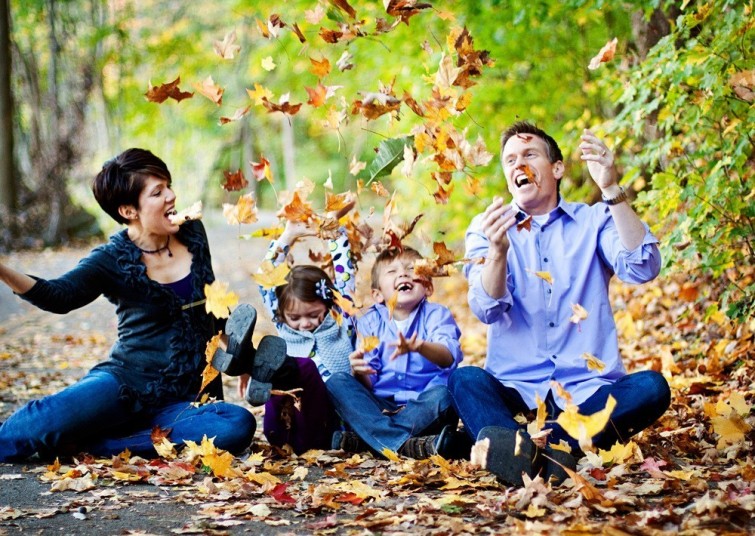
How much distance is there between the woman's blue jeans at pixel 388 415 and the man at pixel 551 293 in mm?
144

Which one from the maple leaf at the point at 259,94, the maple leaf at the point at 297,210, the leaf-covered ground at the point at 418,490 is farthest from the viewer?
the maple leaf at the point at 297,210

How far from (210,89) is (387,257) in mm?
1026

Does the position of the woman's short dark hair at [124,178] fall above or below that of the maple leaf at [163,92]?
below

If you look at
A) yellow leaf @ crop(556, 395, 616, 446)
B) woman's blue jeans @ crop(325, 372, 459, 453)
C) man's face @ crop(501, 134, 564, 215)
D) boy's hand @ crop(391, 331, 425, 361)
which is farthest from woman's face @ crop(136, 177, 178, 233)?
yellow leaf @ crop(556, 395, 616, 446)

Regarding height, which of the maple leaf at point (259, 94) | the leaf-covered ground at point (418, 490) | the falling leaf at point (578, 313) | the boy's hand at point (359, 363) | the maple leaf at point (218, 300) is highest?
the maple leaf at point (259, 94)

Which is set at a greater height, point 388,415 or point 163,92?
point 163,92

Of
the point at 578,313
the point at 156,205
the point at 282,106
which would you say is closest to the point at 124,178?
the point at 156,205

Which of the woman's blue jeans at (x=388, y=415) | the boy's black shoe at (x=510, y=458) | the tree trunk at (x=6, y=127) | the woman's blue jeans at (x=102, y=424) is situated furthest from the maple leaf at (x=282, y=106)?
the tree trunk at (x=6, y=127)

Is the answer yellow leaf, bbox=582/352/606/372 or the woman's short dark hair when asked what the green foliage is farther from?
the woman's short dark hair

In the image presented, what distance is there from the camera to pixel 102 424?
342 cm

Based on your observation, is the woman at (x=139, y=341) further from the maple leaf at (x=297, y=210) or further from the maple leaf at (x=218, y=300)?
the maple leaf at (x=297, y=210)

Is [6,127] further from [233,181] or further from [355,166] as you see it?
[355,166]

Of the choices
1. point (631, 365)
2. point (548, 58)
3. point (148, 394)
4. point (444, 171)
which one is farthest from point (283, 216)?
point (548, 58)

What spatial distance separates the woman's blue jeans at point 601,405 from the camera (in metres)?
2.98
